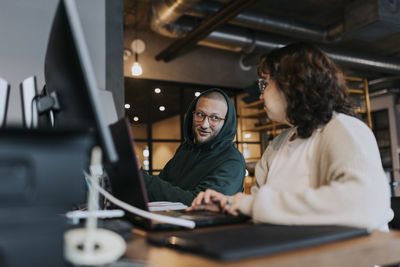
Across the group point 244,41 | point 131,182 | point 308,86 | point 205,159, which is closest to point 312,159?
point 308,86

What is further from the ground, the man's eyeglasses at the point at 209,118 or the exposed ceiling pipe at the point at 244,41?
the exposed ceiling pipe at the point at 244,41

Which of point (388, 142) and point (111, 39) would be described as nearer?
point (111, 39)

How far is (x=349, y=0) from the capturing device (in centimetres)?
553

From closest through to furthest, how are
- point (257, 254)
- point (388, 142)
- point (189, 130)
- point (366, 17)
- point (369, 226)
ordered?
point (257, 254)
point (369, 226)
point (189, 130)
point (366, 17)
point (388, 142)

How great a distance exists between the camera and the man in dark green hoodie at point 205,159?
5.70 feet

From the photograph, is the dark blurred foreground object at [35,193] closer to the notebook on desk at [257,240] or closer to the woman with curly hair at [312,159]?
the notebook on desk at [257,240]

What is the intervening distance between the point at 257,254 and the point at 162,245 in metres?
0.18

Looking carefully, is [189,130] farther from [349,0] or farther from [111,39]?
[349,0]

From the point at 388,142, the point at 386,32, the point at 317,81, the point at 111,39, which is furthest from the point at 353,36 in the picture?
the point at 388,142

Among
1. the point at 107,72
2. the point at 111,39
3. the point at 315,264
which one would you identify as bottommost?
the point at 315,264

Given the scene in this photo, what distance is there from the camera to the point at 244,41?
5715 millimetres

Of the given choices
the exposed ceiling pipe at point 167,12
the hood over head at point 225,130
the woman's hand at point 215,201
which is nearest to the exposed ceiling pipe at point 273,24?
the exposed ceiling pipe at point 167,12

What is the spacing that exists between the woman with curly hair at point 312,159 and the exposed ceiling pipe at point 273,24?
159 inches

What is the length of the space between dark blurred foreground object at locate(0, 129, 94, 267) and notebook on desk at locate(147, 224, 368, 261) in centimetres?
20
